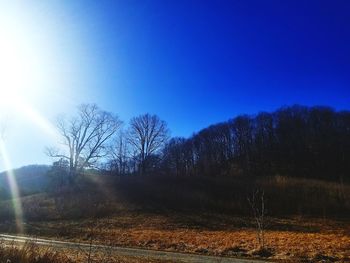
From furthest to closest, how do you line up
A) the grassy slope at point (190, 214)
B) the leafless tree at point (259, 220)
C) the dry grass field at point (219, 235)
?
the grassy slope at point (190, 214), the leafless tree at point (259, 220), the dry grass field at point (219, 235)

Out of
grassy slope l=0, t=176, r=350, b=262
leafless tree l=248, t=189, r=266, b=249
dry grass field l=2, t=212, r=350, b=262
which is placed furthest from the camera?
grassy slope l=0, t=176, r=350, b=262

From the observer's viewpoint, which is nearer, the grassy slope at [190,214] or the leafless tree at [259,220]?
the leafless tree at [259,220]

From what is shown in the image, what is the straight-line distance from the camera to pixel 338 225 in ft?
94.7

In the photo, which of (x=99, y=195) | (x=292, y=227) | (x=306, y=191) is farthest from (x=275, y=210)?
(x=99, y=195)

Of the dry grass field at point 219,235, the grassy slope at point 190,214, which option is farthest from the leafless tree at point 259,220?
the grassy slope at point 190,214

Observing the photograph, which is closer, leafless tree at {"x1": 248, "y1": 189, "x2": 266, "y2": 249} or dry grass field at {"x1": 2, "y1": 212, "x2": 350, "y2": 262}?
dry grass field at {"x1": 2, "y1": 212, "x2": 350, "y2": 262}

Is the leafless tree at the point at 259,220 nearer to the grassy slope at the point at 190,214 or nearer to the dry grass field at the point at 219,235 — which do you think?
the dry grass field at the point at 219,235

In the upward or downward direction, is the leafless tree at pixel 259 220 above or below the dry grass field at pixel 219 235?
above

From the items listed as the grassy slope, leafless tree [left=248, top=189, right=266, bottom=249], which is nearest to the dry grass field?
the grassy slope

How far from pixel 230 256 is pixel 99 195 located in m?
32.7

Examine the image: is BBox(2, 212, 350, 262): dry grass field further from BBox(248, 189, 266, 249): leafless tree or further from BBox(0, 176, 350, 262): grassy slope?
BBox(248, 189, 266, 249): leafless tree

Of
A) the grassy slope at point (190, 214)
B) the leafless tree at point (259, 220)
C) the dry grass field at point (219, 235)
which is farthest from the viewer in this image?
the grassy slope at point (190, 214)

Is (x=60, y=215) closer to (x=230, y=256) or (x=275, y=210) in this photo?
(x=275, y=210)

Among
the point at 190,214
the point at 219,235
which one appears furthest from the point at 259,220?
the point at 190,214
